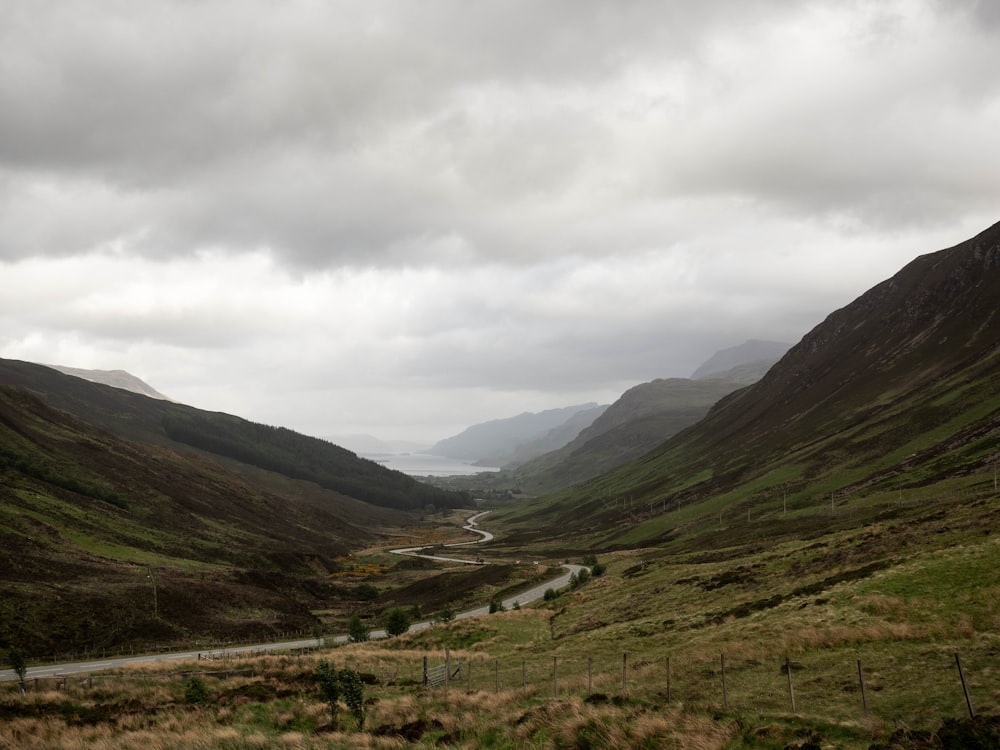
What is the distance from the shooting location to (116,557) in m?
116

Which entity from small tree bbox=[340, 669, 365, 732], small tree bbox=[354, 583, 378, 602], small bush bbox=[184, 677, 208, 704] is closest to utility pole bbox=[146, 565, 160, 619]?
small tree bbox=[354, 583, 378, 602]

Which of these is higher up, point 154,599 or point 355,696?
point 355,696

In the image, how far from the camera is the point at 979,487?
9006cm

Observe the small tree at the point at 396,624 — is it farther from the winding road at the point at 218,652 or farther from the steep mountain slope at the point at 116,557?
the steep mountain slope at the point at 116,557

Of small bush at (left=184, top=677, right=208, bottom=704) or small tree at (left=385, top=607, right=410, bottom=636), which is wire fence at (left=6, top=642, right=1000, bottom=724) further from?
small tree at (left=385, top=607, right=410, bottom=636)

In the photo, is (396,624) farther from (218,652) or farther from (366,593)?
(366,593)

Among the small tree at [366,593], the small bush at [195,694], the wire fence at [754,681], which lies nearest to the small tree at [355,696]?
the wire fence at [754,681]

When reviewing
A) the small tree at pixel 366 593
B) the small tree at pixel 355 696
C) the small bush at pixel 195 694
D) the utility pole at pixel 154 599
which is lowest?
the small tree at pixel 366 593

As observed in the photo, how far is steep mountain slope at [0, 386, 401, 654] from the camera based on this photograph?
83.0m

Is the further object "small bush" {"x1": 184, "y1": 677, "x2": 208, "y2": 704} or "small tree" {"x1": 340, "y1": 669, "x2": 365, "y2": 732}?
"small bush" {"x1": 184, "y1": 677, "x2": 208, "y2": 704}

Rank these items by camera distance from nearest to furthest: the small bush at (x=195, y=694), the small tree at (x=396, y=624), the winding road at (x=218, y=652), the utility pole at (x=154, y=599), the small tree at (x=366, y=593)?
the small bush at (x=195, y=694)
the winding road at (x=218, y=652)
the small tree at (x=396, y=624)
the utility pole at (x=154, y=599)
the small tree at (x=366, y=593)

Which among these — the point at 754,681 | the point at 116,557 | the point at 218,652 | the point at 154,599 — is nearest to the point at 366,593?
the point at 116,557

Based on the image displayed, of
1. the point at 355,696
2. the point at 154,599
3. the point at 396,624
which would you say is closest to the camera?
the point at 355,696

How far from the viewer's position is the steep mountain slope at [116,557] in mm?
83000
